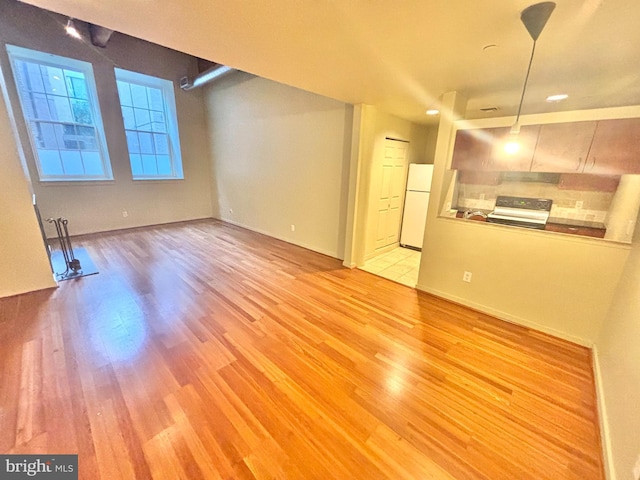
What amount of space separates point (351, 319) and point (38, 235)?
141 inches

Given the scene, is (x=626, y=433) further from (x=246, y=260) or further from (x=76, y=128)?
(x=76, y=128)

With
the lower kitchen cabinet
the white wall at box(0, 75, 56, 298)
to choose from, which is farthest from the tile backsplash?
the white wall at box(0, 75, 56, 298)

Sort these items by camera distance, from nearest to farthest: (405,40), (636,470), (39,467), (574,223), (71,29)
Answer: (636,470), (39,467), (405,40), (574,223), (71,29)

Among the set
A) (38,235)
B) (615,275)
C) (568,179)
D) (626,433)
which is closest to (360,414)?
(626,433)

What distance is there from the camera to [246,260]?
13.2ft

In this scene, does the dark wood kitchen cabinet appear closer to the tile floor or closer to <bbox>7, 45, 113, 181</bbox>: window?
the tile floor

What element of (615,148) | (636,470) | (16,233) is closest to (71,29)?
(16,233)

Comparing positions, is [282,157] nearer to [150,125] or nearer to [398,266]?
[398,266]

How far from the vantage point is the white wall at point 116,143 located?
4.09 meters

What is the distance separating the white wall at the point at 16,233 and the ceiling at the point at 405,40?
71.8 inches

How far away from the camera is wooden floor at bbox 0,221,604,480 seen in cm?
132

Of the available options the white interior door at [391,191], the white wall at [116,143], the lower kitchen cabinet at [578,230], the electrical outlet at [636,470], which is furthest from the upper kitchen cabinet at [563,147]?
the white wall at [116,143]

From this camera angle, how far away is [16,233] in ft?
8.84

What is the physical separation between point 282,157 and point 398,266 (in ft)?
9.43
